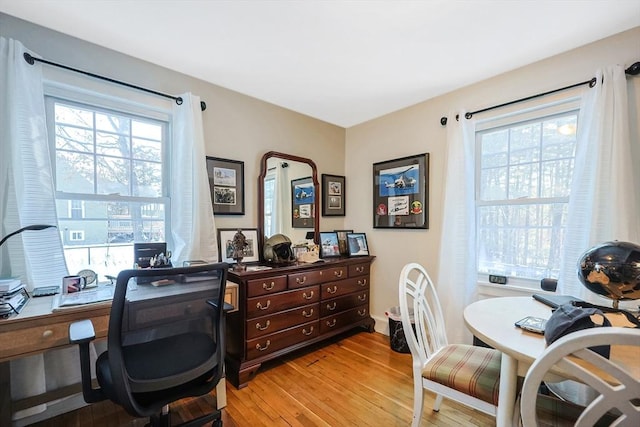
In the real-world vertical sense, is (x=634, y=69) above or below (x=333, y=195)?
above

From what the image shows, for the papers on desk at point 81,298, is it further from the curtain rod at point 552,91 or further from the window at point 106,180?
the curtain rod at point 552,91

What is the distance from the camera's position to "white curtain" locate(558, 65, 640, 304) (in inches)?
66.7

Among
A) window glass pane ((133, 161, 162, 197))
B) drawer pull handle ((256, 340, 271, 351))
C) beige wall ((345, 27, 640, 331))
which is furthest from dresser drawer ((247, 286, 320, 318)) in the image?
window glass pane ((133, 161, 162, 197))

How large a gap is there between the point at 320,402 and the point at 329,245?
1.54 metres

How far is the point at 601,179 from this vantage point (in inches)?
69.0

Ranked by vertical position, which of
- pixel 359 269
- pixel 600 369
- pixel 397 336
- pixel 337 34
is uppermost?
pixel 337 34

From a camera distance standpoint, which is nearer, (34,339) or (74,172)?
(34,339)

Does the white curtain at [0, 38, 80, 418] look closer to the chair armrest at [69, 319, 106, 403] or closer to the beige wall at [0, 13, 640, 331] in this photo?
the beige wall at [0, 13, 640, 331]

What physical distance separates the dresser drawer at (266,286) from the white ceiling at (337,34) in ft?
5.42

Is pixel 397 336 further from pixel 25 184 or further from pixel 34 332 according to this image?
pixel 25 184

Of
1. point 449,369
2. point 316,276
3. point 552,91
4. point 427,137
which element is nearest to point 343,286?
point 316,276

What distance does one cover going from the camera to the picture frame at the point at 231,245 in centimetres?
243

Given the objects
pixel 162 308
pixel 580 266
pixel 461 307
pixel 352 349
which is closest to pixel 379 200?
pixel 461 307

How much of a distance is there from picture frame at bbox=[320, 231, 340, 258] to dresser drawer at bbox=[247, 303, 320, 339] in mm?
629
